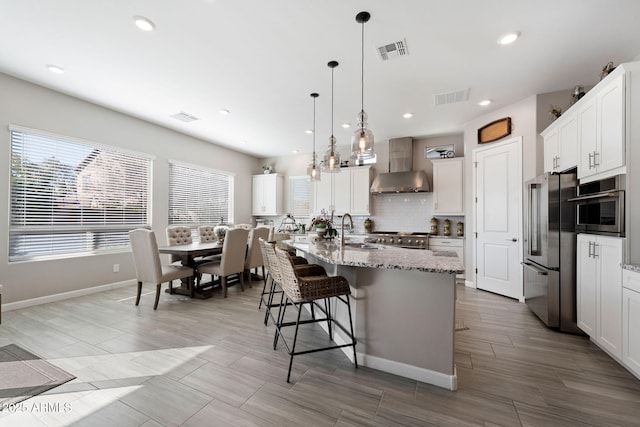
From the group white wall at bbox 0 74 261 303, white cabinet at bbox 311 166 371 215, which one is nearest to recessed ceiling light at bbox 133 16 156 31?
white wall at bbox 0 74 261 303

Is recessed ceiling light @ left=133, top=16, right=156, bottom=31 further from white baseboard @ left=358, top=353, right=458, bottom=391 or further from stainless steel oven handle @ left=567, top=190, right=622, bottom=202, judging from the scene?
stainless steel oven handle @ left=567, top=190, right=622, bottom=202

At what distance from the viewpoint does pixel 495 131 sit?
4191 mm

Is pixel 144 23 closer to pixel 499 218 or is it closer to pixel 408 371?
pixel 408 371

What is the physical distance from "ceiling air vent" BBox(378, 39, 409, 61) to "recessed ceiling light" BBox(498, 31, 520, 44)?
833 mm

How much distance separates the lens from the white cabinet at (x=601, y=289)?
214cm

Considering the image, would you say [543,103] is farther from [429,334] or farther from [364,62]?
[429,334]

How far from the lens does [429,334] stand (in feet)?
6.38

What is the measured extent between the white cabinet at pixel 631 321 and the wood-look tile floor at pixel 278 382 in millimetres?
154

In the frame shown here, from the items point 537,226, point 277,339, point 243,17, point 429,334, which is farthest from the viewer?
point 537,226

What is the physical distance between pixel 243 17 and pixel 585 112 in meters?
3.22

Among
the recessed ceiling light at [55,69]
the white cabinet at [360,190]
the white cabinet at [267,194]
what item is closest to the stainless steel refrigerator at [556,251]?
the white cabinet at [360,190]

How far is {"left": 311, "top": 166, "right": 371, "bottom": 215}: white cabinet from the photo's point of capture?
20.2ft

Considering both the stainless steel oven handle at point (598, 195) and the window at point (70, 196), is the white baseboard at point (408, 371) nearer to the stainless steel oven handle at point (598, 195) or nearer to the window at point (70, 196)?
the stainless steel oven handle at point (598, 195)

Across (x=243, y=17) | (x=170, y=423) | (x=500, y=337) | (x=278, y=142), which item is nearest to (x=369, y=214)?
(x=278, y=142)
